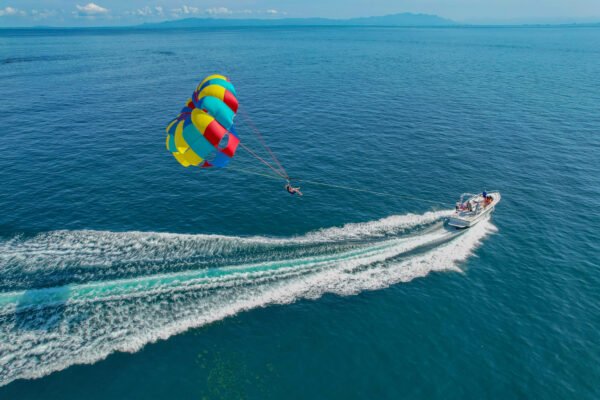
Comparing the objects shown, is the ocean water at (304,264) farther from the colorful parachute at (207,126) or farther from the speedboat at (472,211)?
the colorful parachute at (207,126)

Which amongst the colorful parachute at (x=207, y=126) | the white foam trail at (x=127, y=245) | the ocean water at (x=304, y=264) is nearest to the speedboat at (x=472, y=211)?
the ocean water at (x=304, y=264)

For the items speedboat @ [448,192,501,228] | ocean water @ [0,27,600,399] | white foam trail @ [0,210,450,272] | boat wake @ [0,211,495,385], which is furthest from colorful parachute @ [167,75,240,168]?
speedboat @ [448,192,501,228]

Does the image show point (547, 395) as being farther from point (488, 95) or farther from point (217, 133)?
point (488, 95)

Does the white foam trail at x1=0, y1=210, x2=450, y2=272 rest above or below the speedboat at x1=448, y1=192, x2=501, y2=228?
below

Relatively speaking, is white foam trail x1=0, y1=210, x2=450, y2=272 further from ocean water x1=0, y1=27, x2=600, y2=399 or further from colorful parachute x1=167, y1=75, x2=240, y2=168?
colorful parachute x1=167, y1=75, x2=240, y2=168

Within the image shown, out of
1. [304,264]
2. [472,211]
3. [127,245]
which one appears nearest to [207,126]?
[304,264]

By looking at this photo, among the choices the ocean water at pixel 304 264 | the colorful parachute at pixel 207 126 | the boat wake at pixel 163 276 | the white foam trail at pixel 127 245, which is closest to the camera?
the ocean water at pixel 304 264

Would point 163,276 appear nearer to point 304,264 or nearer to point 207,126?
point 304,264
